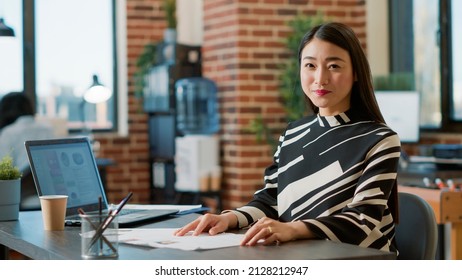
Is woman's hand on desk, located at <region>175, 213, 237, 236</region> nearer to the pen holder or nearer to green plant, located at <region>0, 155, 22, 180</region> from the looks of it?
the pen holder

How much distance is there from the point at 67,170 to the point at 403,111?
3180mm

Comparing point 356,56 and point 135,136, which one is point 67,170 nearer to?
point 356,56

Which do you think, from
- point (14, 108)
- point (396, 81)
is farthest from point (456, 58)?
point (14, 108)

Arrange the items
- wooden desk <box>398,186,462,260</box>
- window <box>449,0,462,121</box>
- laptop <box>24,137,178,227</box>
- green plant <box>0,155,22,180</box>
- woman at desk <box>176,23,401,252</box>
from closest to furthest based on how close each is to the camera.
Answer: woman at desk <box>176,23,401,252</box> → laptop <box>24,137,178,227</box> → green plant <box>0,155,22,180</box> → wooden desk <box>398,186,462,260</box> → window <box>449,0,462,121</box>

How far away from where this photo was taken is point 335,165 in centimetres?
205

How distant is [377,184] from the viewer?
1.91 meters

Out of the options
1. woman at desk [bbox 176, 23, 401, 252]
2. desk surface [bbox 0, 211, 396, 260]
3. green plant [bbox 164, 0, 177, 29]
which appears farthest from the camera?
green plant [bbox 164, 0, 177, 29]

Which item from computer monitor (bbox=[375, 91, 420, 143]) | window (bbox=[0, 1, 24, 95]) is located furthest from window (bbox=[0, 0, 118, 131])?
computer monitor (bbox=[375, 91, 420, 143])

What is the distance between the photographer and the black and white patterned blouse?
1888 mm

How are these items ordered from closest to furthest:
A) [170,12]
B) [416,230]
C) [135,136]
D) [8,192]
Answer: [416,230] → [8,192] → [170,12] → [135,136]

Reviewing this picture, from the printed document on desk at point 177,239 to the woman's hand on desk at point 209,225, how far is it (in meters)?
0.01

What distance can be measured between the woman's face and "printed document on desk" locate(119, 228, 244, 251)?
0.41 metres

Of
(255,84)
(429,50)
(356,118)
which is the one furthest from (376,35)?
(356,118)
